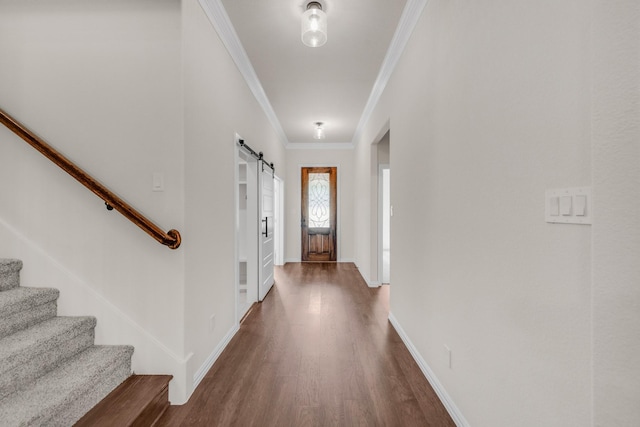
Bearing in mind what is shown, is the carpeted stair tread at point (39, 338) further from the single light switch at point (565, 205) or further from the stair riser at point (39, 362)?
the single light switch at point (565, 205)

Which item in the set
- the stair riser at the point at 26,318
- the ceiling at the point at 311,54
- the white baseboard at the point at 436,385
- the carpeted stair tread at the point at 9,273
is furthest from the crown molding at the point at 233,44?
the white baseboard at the point at 436,385

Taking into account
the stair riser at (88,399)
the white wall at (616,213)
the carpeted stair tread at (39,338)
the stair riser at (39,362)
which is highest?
the white wall at (616,213)

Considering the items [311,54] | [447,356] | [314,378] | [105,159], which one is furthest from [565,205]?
[311,54]

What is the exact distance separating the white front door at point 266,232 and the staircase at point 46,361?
7.22 ft

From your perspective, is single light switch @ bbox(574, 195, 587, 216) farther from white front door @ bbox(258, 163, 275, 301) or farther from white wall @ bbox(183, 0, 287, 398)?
white front door @ bbox(258, 163, 275, 301)

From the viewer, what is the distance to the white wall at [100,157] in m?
1.85

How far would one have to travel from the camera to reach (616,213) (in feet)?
2.16

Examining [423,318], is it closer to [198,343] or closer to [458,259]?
[458,259]

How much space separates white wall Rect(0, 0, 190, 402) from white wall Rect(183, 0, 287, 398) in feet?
0.33

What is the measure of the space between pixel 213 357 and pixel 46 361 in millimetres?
1025

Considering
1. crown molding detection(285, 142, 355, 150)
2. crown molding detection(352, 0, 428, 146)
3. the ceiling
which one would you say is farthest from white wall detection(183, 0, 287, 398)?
crown molding detection(285, 142, 355, 150)

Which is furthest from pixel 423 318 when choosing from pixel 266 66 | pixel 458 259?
pixel 266 66

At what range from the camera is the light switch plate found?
2.76 ft

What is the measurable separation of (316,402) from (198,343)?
891 millimetres
